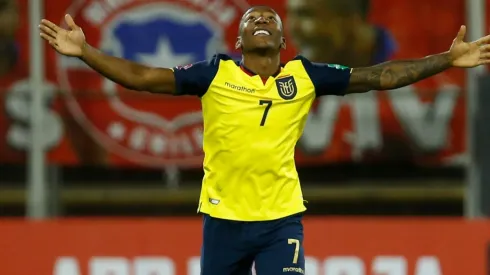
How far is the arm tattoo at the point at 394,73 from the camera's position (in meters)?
7.32

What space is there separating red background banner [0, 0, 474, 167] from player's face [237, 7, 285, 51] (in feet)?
12.6

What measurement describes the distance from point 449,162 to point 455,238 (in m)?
1.32

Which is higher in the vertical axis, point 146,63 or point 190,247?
point 146,63

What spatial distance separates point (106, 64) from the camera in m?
7.05

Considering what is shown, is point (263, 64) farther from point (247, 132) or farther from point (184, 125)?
point (184, 125)

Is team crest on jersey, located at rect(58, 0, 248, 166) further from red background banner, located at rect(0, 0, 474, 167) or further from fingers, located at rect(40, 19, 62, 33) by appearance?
fingers, located at rect(40, 19, 62, 33)

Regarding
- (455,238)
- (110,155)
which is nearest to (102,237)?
(110,155)

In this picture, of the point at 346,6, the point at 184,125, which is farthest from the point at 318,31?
the point at 184,125

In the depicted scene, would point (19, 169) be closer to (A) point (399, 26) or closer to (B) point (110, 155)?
(B) point (110, 155)

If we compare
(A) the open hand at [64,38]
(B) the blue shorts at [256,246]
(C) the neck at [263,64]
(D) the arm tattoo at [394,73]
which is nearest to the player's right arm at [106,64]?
(A) the open hand at [64,38]

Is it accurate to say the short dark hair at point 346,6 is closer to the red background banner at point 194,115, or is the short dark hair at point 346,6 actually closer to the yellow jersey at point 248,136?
the red background banner at point 194,115

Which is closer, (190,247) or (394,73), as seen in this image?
(394,73)

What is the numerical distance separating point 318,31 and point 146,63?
1329 millimetres

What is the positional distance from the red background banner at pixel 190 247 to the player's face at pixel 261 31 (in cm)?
288
